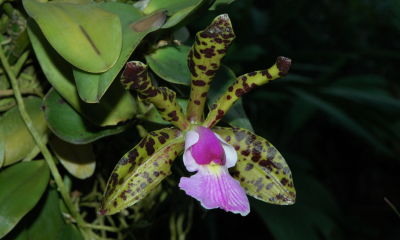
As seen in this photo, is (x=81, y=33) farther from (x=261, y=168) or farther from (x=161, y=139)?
(x=261, y=168)

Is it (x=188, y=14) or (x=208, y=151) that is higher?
(x=188, y=14)

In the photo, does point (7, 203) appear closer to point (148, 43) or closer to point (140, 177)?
point (140, 177)

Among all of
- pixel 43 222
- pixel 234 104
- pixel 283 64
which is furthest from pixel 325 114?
pixel 43 222

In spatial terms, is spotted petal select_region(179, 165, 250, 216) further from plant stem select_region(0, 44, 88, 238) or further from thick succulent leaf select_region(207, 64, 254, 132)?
plant stem select_region(0, 44, 88, 238)

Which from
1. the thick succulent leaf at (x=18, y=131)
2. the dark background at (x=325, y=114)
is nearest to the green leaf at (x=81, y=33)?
the thick succulent leaf at (x=18, y=131)

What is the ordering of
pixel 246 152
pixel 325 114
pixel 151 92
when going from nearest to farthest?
pixel 151 92 → pixel 246 152 → pixel 325 114

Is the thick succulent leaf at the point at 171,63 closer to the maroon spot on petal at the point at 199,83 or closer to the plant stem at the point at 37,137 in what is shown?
the maroon spot on petal at the point at 199,83

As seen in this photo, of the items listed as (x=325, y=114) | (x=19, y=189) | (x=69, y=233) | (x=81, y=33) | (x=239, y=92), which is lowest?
(x=325, y=114)
